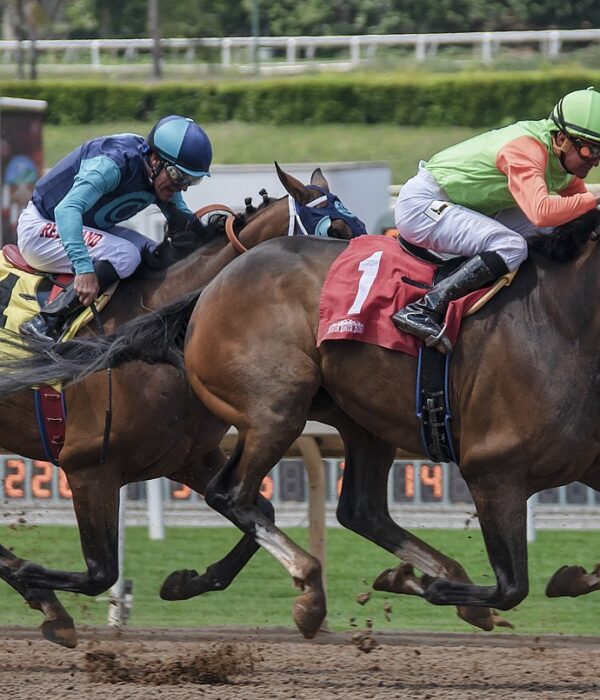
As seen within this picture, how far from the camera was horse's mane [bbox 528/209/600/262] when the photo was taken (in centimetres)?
442

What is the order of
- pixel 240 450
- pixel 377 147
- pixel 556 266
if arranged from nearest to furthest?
pixel 556 266 → pixel 240 450 → pixel 377 147

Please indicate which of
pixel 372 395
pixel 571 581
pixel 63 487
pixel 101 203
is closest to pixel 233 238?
pixel 101 203

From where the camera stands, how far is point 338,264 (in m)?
4.62

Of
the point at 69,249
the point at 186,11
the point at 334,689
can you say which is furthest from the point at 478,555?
the point at 186,11

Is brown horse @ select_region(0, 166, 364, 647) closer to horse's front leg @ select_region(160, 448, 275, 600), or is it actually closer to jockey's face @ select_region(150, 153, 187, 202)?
horse's front leg @ select_region(160, 448, 275, 600)

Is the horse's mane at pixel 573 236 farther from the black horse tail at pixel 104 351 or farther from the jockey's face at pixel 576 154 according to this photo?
the black horse tail at pixel 104 351

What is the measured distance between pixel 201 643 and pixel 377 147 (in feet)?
66.1

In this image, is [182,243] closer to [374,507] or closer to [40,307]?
[40,307]

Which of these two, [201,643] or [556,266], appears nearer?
[556,266]

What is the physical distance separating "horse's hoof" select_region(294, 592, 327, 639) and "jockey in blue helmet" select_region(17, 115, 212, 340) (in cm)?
136

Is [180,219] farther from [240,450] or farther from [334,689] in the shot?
[334,689]

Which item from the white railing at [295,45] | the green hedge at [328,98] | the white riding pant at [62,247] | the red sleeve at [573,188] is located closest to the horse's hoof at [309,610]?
the white riding pant at [62,247]

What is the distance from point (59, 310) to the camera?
5125mm

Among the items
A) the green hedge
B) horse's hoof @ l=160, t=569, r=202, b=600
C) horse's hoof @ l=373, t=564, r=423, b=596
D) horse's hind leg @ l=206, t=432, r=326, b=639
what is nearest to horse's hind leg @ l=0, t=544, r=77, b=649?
horse's hoof @ l=160, t=569, r=202, b=600
